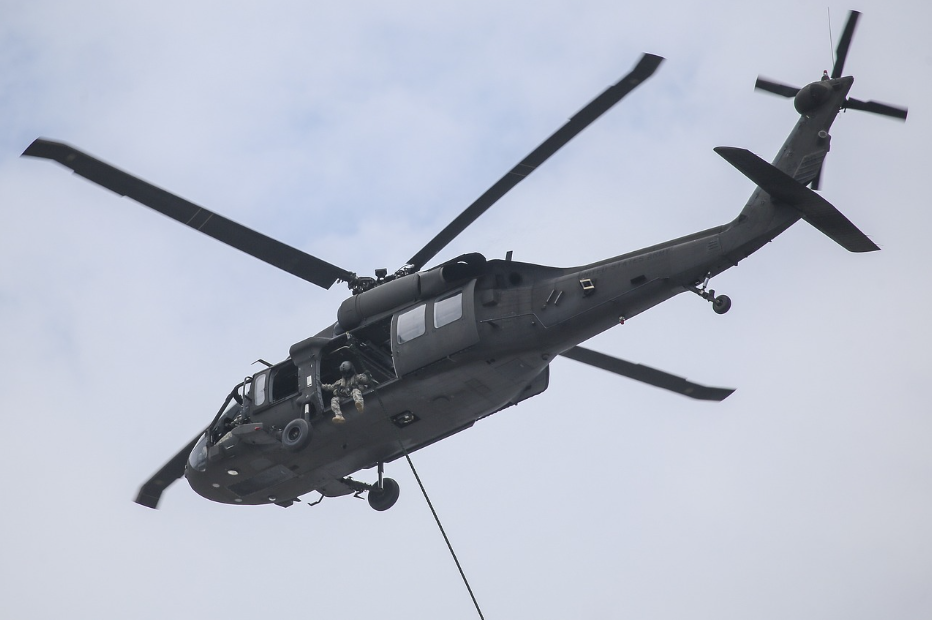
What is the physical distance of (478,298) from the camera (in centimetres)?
2386

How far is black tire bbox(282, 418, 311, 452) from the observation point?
24953 mm

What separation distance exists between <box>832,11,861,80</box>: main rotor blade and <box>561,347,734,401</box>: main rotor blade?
22.9ft

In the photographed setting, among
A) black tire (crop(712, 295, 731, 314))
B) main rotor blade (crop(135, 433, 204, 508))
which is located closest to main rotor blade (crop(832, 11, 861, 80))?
black tire (crop(712, 295, 731, 314))

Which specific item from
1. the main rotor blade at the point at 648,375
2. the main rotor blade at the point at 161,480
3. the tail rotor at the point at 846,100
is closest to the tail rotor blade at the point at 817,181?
the tail rotor at the point at 846,100

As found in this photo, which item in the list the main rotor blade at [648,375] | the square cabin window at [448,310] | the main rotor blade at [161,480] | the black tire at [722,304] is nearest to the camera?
the black tire at [722,304]

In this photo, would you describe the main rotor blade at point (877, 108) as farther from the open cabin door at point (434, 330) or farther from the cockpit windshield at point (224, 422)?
the cockpit windshield at point (224, 422)

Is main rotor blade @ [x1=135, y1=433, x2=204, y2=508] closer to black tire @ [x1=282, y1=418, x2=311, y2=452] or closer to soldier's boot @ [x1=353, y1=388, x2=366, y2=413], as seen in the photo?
black tire @ [x1=282, y1=418, x2=311, y2=452]

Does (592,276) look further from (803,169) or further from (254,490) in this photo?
(254,490)

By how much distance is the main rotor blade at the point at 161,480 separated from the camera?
1120 inches

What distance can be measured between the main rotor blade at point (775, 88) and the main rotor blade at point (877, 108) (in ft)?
3.35

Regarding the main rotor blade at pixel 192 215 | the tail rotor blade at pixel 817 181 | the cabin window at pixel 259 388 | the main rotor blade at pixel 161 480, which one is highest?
the main rotor blade at pixel 192 215

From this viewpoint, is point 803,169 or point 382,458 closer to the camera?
point 803,169

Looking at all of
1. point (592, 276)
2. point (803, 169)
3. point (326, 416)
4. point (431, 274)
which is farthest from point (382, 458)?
point (803, 169)

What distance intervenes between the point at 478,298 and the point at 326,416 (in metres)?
3.81
